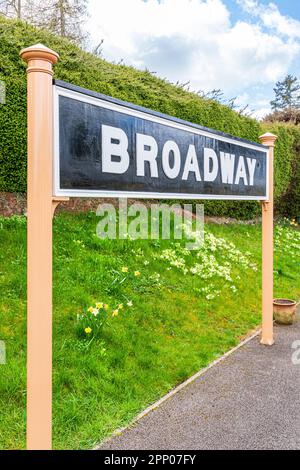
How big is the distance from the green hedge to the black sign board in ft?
13.9

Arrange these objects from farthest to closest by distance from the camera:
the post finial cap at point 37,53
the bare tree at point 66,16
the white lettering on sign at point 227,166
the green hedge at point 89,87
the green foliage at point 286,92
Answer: the green foliage at point 286,92, the bare tree at point 66,16, the green hedge at point 89,87, the white lettering on sign at point 227,166, the post finial cap at point 37,53

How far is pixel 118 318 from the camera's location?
423 cm

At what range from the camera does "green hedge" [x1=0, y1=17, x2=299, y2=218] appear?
643cm

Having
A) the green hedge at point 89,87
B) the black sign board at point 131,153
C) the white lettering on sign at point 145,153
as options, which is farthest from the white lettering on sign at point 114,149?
the green hedge at point 89,87

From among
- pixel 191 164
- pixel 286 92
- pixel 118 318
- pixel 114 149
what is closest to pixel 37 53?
pixel 114 149

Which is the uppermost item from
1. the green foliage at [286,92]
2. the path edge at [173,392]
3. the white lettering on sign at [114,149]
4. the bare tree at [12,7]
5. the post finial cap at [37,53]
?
the green foliage at [286,92]

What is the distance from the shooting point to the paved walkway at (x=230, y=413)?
2.60 meters

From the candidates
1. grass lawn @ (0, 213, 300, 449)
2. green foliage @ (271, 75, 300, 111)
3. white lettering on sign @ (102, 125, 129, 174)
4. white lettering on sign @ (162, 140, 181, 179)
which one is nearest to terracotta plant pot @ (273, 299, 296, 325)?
grass lawn @ (0, 213, 300, 449)

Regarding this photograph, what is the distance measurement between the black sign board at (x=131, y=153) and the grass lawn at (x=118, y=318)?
169 cm

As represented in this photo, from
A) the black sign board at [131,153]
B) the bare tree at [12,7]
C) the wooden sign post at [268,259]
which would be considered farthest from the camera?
the bare tree at [12,7]

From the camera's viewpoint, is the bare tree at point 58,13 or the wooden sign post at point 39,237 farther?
the bare tree at point 58,13

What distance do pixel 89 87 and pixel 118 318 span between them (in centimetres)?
534

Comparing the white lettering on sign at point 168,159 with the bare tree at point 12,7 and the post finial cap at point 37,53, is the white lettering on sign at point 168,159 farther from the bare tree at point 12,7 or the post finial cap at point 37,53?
the bare tree at point 12,7
